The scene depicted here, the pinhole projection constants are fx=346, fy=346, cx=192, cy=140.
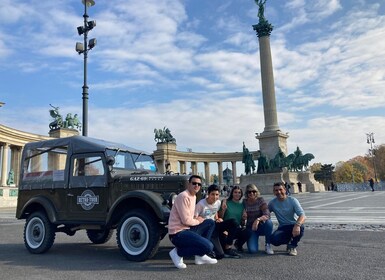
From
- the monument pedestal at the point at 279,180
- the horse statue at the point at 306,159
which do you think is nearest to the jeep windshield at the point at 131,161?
the monument pedestal at the point at 279,180

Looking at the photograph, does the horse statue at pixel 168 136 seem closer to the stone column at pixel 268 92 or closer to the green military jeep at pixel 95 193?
the stone column at pixel 268 92

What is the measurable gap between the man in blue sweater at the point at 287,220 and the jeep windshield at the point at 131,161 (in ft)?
11.0

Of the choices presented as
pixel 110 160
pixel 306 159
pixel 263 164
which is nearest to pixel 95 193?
pixel 110 160

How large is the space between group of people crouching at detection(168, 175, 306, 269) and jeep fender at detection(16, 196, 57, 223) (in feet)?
11.5

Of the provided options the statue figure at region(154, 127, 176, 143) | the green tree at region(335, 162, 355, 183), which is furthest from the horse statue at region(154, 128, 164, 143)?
the green tree at region(335, 162, 355, 183)

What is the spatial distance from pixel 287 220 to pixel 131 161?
159 inches

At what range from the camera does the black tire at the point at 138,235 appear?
7.06 metres

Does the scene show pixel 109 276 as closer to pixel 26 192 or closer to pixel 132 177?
pixel 132 177

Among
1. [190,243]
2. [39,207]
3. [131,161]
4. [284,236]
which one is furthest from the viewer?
[39,207]

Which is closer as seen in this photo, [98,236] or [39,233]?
[39,233]

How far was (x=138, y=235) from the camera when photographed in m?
7.33

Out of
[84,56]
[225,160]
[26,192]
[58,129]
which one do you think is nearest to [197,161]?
[225,160]

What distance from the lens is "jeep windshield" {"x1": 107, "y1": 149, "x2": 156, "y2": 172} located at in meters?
8.34

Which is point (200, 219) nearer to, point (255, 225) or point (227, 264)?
point (227, 264)
